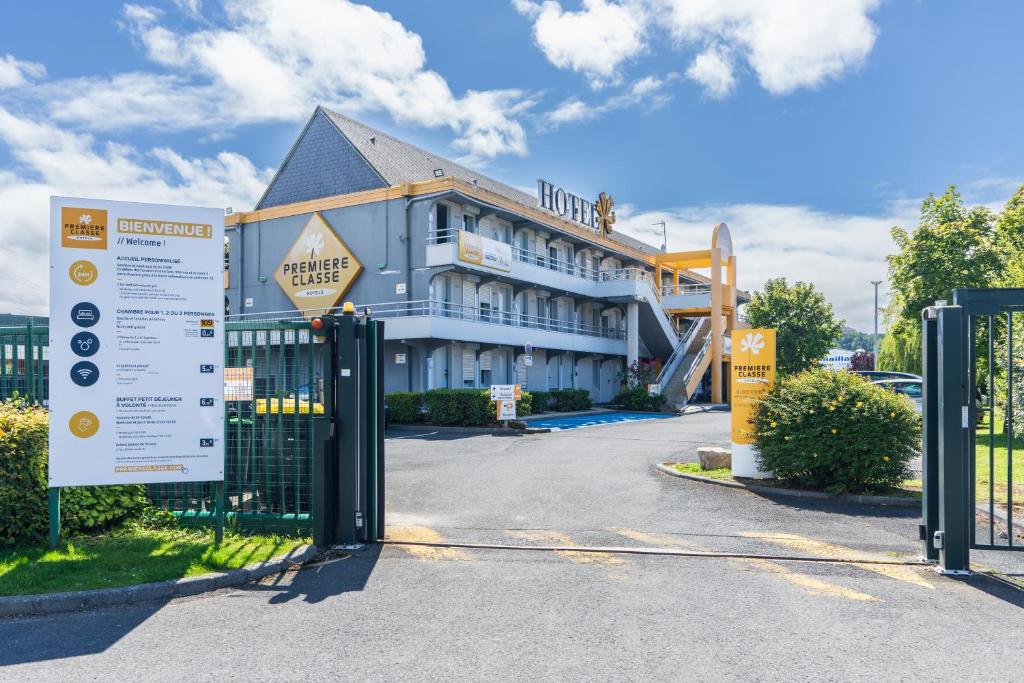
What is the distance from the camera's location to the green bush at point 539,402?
31323 mm

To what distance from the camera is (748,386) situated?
38.5 ft

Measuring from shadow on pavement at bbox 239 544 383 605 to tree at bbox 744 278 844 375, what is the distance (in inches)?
1996

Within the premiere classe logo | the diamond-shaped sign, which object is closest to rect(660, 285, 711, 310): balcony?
the diamond-shaped sign

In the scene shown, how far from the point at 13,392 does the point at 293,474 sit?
10.6 ft

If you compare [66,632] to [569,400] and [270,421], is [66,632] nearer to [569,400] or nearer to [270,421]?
[270,421]

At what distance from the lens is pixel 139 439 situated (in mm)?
6863

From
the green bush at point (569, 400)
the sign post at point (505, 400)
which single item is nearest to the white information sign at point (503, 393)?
the sign post at point (505, 400)

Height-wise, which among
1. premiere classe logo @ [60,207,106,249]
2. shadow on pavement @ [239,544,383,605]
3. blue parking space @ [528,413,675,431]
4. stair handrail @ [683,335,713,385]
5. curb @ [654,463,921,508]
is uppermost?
premiere classe logo @ [60,207,106,249]

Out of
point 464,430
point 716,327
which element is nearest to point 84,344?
point 464,430

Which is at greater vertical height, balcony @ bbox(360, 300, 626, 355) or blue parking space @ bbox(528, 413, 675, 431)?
balcony @ bbox(360, 300, 626, 355)

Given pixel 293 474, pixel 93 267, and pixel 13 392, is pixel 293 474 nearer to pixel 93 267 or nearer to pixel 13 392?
pixel 93 267

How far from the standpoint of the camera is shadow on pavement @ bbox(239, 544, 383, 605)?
19.2ft

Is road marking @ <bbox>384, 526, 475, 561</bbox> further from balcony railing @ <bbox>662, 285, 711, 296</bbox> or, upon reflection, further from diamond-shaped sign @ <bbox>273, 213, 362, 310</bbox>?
balcony railing @ <bbox>662, 285, 711, 296</bbox>

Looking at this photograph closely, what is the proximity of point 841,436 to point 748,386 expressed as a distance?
69.3 inches
